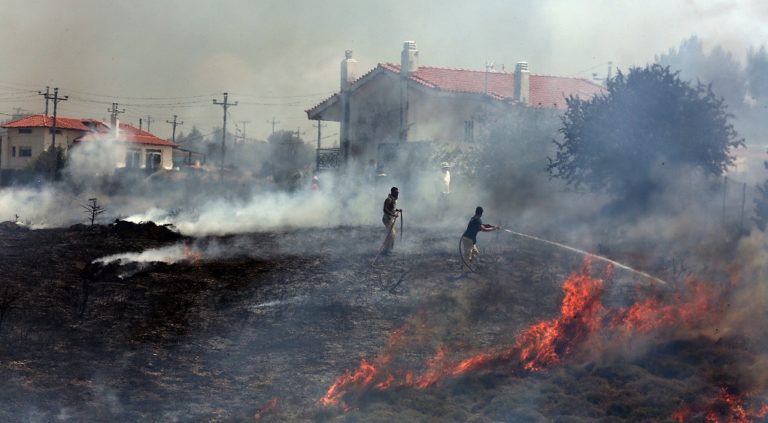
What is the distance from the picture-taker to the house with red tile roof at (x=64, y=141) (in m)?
62.8

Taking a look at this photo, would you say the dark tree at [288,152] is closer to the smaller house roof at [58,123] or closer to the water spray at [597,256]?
the smaller house roof at [58,123]

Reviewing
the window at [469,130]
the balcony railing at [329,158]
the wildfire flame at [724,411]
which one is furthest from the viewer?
the balcony railing at [329,158]

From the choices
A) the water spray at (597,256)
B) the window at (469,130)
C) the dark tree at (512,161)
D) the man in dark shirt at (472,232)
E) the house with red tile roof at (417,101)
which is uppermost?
the house with red tile roof at (417,101)

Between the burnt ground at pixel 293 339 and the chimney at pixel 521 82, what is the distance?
1799 centimetres

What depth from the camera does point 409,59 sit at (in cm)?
3994

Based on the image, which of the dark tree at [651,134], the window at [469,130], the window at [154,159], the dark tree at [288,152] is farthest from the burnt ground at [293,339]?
the dark tree at [288,152]

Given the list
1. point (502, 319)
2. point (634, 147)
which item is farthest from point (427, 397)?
point (634, 147)

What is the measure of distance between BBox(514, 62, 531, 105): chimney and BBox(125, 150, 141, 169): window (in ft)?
114

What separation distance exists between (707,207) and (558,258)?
7810 mm

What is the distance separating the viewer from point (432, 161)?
32906 mm

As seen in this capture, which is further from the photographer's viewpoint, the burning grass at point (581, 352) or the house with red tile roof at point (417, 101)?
the house with red tile roof at point (417, 101)

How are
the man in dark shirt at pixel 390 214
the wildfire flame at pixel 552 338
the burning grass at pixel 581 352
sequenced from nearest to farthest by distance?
the burning grass at pixel 581 352
the wildfire flame at pixel 552 338
the man in dark shirt at pixel 390 214

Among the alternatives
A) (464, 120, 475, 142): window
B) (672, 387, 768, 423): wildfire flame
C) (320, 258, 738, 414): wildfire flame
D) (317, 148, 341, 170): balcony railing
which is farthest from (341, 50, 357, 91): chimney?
(672, 387, 768, 423): wildfire flame

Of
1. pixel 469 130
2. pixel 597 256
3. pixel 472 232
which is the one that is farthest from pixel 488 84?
pixel 472 232
